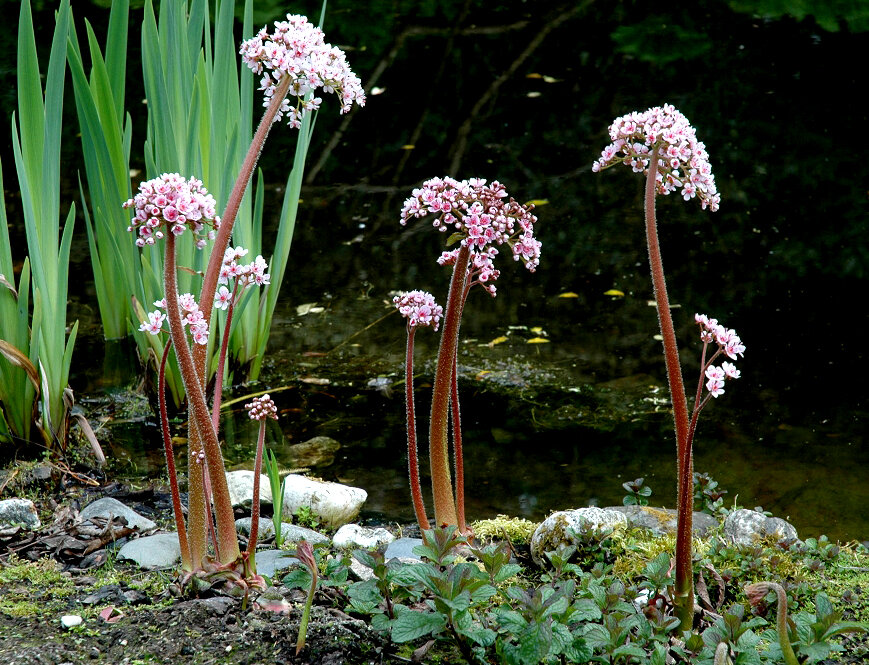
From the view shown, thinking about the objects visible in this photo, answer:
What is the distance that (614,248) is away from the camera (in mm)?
4867

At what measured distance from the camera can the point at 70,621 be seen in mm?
1835

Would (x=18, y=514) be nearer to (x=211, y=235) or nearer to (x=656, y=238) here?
(x=211, y=235)

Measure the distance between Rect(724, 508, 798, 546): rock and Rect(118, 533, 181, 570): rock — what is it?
1.41 m

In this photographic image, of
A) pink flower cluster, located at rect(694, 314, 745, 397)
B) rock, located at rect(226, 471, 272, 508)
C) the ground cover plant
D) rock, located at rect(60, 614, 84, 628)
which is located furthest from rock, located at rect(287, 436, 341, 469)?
pink flower cluster, located at rect(694, 314, 745, 397)

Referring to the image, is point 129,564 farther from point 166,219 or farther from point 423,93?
point 423,93

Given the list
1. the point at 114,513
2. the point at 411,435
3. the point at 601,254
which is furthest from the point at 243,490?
the point at 601,254

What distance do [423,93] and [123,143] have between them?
4454 mm

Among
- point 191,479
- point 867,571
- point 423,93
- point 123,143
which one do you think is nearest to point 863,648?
point 867,571

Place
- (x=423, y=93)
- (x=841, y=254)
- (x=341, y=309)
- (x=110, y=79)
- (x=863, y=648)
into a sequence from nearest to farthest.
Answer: (x=863, y=648) < (x=110, y=79) < (x=341, y=309) < (x=841, y=254) < (x=423, y=93)

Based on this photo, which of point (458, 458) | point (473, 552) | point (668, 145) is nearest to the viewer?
point (668, 145)

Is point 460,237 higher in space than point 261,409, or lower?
higher

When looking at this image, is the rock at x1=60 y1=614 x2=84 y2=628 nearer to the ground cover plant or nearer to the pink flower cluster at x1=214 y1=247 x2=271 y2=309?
the ground cover plant

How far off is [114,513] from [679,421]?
1.56 metres

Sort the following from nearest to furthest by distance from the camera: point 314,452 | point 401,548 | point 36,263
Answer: point 401,548 → point 36,263 → point 314,452
